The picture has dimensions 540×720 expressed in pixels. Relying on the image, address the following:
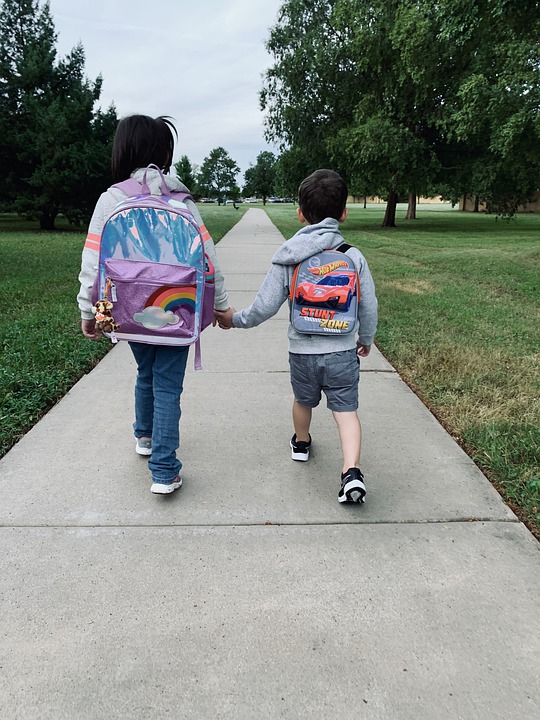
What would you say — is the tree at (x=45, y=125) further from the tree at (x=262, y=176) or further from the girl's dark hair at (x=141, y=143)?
the tree at (x=262, y=176)

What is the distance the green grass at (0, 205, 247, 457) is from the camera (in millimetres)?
3816

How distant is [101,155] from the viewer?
19.3m

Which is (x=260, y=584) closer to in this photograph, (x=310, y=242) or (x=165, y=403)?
(x=165, y=403)

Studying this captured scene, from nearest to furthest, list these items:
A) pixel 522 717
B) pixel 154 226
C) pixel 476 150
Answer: pixel 522 717 < pixel 154 226 < pixel 476 150

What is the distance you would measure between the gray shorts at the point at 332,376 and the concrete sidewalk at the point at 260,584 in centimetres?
46

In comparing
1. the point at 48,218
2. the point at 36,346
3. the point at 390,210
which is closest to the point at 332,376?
the point at 36,346

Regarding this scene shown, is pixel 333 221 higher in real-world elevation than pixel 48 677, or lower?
higher

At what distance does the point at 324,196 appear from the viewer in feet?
8.54

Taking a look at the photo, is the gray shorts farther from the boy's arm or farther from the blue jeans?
the blue jeans

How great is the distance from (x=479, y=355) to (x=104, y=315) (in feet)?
11.6

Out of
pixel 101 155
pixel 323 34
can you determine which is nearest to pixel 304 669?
pixel 101 155

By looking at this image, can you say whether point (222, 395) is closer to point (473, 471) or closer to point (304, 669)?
point (473, 471)

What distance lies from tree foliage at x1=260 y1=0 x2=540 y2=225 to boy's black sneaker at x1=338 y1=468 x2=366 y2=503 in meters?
15.6

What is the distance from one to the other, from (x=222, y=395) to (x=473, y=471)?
5.98 ft
